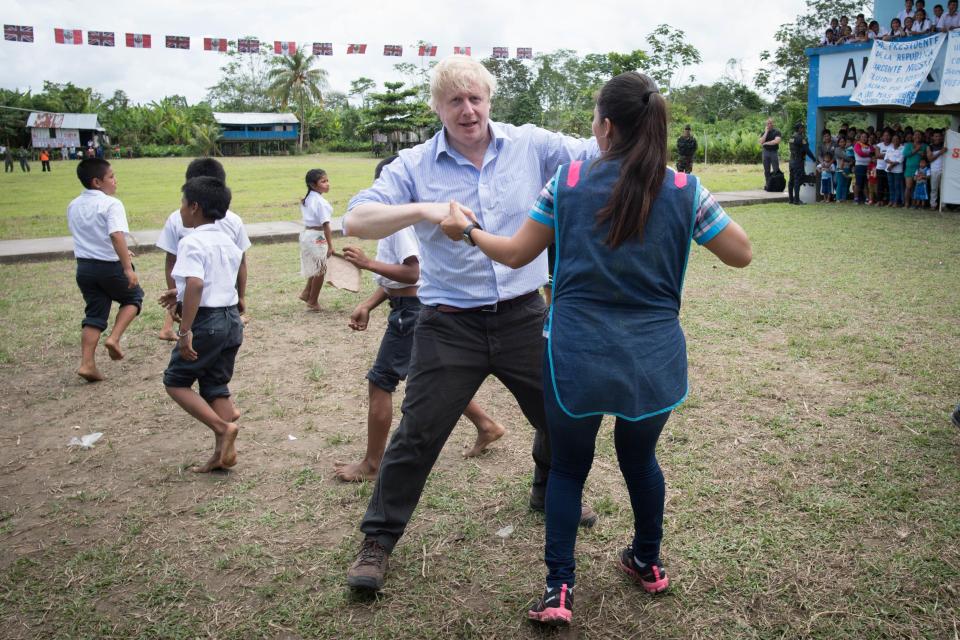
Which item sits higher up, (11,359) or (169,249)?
(169,249)

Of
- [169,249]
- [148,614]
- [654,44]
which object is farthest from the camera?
[654,44]

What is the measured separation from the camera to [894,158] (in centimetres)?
1524

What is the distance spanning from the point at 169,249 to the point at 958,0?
609 inches

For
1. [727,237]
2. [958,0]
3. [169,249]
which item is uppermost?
[958,0]

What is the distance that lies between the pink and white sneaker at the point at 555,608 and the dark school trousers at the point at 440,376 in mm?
643

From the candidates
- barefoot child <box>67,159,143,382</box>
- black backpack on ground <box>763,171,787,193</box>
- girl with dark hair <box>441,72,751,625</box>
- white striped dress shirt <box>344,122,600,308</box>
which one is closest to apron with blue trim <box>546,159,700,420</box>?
girl with dark hair <box>441,72,751,625</box>

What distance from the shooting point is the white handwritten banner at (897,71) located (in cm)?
1396

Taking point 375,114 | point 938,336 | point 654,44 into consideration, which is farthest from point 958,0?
point 375,114

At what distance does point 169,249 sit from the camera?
5.30m

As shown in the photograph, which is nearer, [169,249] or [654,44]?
[169,249]

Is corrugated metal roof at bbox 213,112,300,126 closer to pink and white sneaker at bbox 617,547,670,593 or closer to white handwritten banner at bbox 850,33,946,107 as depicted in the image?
white handwritten banner at bbox 850,33,946,107

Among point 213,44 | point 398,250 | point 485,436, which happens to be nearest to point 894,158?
point 485,436

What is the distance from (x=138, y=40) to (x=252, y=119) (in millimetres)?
46016

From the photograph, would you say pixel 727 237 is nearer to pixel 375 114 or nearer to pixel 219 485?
pixel 219 485
